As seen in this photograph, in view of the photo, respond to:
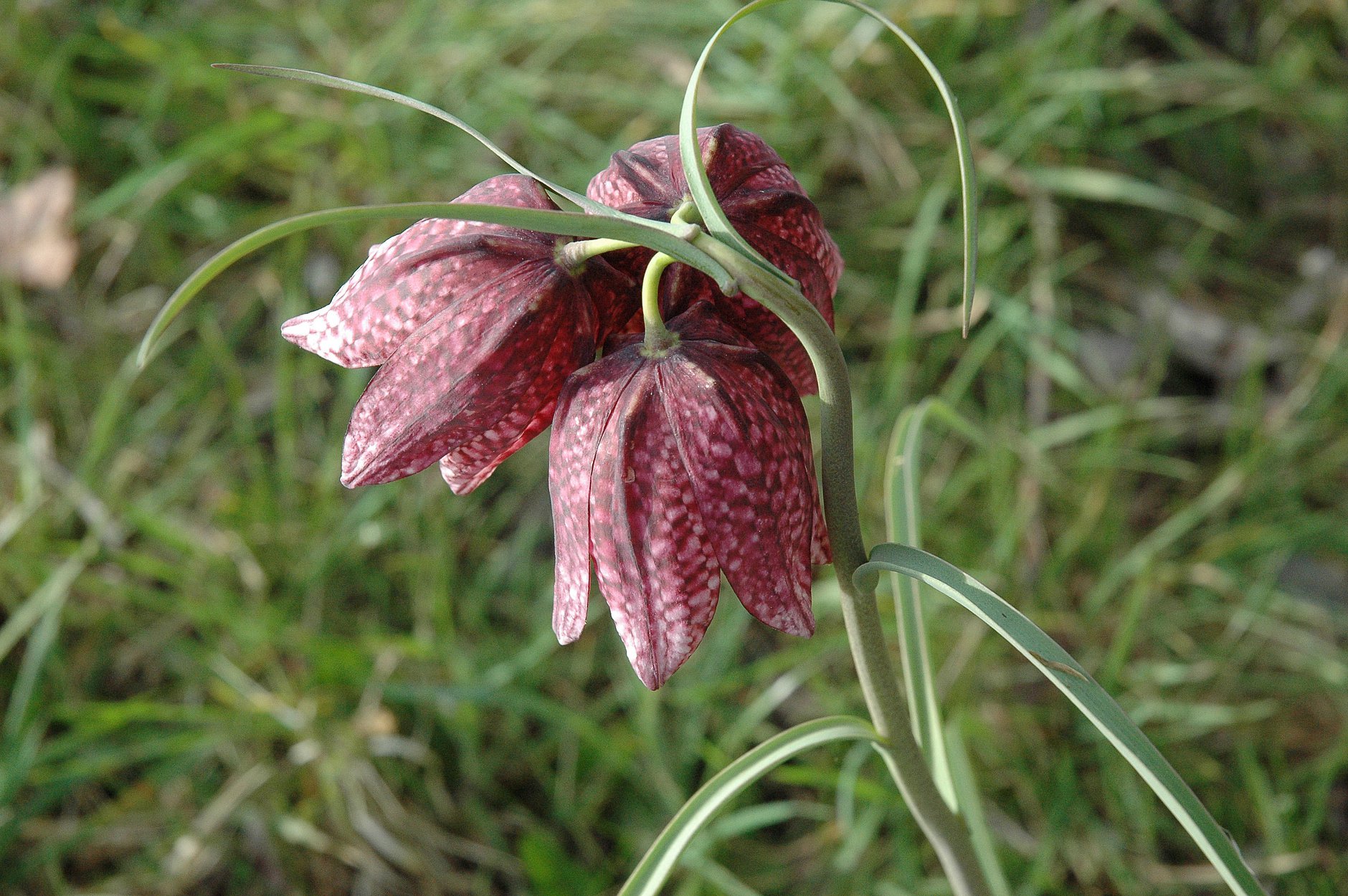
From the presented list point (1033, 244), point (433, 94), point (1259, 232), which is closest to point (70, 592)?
point (433, 94)

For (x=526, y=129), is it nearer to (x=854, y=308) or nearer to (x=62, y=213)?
(x=854, y=308)

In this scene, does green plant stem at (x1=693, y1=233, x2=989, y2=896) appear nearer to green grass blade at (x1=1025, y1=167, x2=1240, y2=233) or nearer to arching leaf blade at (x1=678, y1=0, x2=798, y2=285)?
arching leaf blade at (x1=678, y1=0, x2=798, y2=285)

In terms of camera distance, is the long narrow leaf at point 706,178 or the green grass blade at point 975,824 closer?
the long narrow leaf at point 706,178

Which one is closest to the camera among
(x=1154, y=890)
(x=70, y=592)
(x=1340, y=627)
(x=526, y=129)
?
(x=1154, y=890)

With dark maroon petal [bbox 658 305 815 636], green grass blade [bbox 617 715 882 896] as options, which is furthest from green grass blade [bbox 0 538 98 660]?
dark maroon petal [bbox 658 305 815 636]

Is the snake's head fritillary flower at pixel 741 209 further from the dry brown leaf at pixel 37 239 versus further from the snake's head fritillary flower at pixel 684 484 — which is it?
the dry brown leaf at pixel 37 239

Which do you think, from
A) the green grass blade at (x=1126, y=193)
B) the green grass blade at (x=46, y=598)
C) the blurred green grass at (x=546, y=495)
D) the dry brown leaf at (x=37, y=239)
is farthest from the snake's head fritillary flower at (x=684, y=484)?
the dry brown leaf at (x=37, y=239)

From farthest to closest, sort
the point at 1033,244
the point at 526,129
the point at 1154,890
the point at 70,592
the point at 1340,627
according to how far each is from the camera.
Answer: the point at 526,129
the point at 1033,244
the point at 70,592
the point at 1340,627
the point at 1154,890
